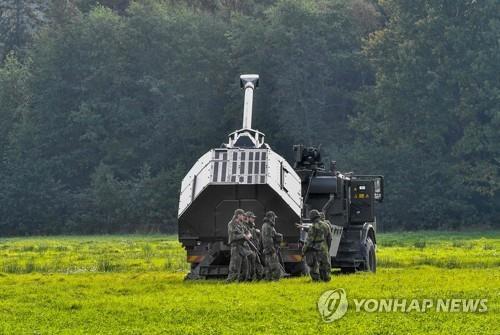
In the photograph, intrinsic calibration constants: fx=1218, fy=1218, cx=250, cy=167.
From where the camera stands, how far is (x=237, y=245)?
1201 inches

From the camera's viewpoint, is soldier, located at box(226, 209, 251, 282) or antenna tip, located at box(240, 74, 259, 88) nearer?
soldier, located at box(226, 209, 251, 282)

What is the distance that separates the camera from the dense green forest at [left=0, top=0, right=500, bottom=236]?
81.5m

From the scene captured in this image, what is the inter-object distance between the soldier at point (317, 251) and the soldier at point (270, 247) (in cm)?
113

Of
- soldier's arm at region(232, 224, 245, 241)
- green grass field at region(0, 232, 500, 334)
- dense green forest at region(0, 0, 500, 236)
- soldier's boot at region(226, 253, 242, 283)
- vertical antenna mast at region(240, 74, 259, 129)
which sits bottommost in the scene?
green grass field at region(0, 232, 500, 334)

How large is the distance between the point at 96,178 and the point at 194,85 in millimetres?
10097

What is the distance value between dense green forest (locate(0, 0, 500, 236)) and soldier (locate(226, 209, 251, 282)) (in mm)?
50444

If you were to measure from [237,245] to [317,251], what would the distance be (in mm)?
2085

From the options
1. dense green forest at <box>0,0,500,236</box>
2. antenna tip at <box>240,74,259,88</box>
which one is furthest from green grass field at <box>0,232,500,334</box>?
dense green forest at <box>0,0,500,236</box>

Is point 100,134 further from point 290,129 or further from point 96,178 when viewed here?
point 290,129

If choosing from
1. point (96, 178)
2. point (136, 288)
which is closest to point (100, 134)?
point (96, 178)

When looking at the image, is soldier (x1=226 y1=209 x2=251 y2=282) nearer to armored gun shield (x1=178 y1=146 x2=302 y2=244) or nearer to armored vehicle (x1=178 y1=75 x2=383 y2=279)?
armored vehicle (x1=178 y1=75 x2=383 y2=279)

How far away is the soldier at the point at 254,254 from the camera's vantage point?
30.8 meters

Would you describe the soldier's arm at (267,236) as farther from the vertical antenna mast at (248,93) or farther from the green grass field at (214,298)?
the vertical antenna mast at (248,93)

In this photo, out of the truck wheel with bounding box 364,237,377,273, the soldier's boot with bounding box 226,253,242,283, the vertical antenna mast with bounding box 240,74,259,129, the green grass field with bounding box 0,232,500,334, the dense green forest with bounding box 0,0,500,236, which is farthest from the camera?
the dense green forest with bounding box 0,0,500,236
